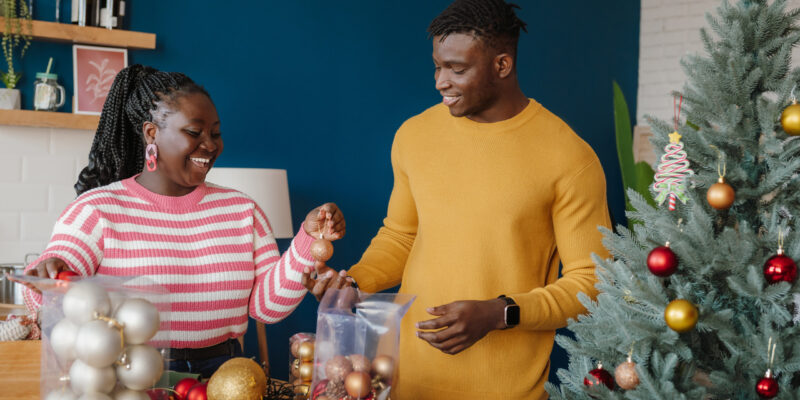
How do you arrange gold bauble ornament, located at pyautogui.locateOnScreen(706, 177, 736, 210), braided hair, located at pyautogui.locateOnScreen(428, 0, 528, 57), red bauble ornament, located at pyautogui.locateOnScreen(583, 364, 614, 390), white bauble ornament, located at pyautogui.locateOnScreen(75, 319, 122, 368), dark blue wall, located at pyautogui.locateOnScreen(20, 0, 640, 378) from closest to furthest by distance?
white bauble ornament, located at pyautogui.locateOnScreen(75, 319, 122, 368), gold bauble ornament, located at pyautogui.locateOnScreen(706, 177, 736, 210), red bauble ornament, located at pyautogui.locateOnScreen(583, 364, 614, 390), braided hair, located at pyautogui.locateOnScreen(428, 0, 528, 57), dark blue wall, located at pyautogui.locateOnScreen(20, 0, 640, 378)

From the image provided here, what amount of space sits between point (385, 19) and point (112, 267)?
275 centimetres

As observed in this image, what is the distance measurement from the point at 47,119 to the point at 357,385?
247 cm

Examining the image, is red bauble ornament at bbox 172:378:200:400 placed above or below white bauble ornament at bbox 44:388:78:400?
below

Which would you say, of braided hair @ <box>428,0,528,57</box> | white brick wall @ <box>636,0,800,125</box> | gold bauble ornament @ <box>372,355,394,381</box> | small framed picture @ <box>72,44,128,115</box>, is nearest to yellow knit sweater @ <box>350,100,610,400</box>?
braided hair @ <box>428,0,528,57</box>

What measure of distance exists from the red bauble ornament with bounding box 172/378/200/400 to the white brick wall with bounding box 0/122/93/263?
2.31 metres

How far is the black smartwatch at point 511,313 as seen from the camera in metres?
1.43

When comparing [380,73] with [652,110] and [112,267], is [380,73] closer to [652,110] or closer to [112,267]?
[652,110]

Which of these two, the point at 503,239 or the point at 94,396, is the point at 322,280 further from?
the point at 94,396

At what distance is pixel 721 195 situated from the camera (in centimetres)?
117

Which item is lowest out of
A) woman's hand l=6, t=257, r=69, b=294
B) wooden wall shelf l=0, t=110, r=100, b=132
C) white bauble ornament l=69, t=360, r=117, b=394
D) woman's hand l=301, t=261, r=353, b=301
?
white bauble ornament l=69, t=360, r=117, b=394

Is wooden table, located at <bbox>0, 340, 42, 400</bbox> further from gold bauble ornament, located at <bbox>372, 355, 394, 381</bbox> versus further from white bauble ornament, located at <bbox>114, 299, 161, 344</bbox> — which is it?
gold bauble ornament, located at <bbox>372, 355, 394, 381</bbox>

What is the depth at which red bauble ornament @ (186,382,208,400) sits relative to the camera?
1092 mm

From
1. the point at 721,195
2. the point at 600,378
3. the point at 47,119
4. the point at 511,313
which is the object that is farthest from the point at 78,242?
the point at 47,119

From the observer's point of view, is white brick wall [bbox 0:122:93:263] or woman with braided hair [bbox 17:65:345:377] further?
white brick wall [bbox 0:122:93:263]
